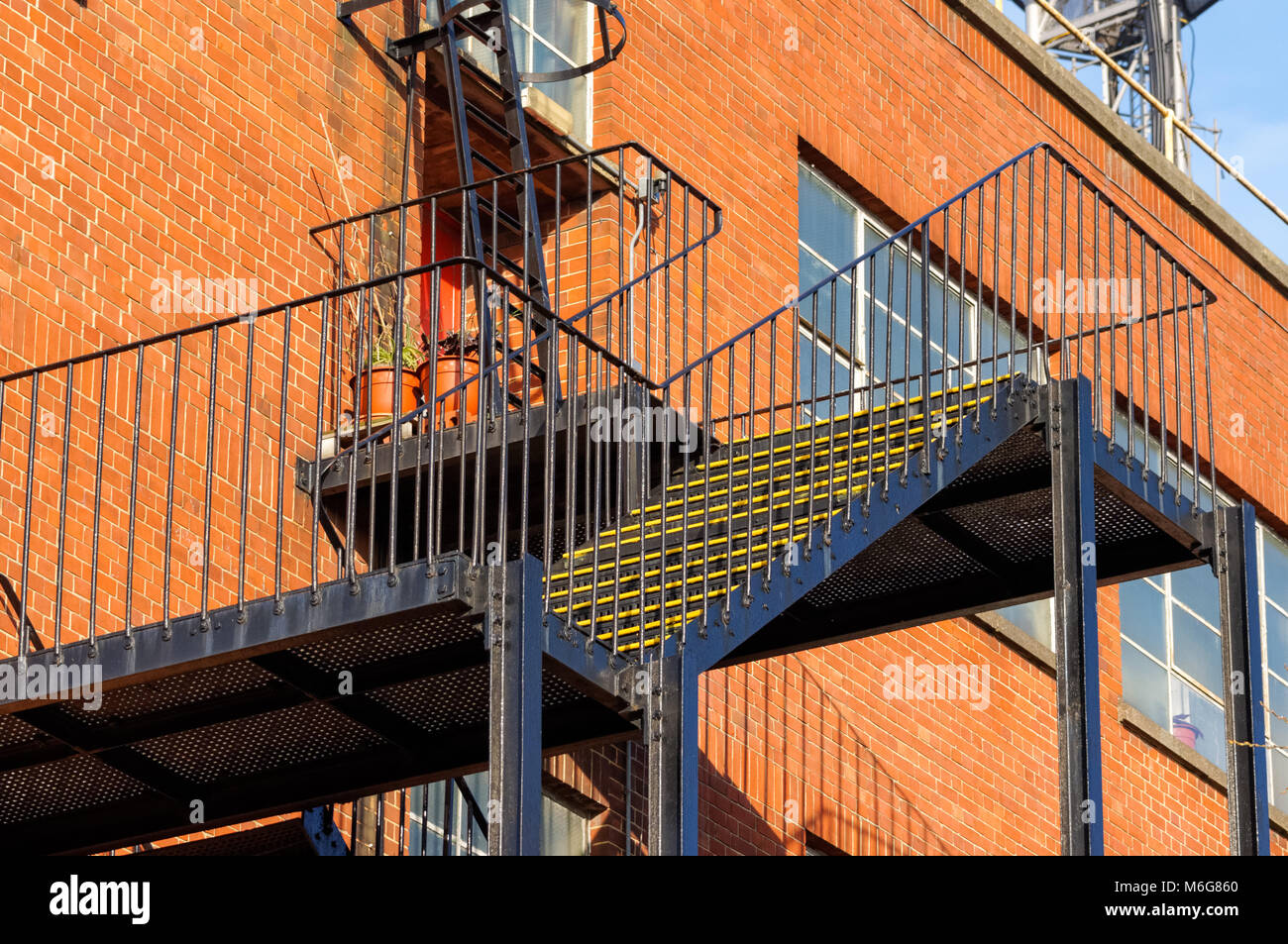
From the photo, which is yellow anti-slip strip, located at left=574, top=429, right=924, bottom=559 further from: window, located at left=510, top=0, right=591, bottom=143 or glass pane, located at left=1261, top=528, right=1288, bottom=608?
glass pane, located at left=1261, top=528, right=1288, bottom=608

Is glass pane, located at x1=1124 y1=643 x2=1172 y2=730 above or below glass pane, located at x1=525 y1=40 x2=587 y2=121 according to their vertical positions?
below

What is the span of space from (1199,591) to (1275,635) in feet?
3.89

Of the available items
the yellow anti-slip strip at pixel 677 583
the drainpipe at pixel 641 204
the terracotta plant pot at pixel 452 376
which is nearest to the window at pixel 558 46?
the drainpipe at pixel 641 204

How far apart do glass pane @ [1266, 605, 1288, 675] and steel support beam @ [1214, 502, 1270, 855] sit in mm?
8763

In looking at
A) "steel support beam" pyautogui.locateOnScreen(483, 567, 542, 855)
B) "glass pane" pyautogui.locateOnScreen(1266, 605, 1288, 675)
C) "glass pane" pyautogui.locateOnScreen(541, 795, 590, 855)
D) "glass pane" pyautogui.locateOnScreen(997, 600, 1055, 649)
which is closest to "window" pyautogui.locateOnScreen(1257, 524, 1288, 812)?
"glass pane" pyautogui.locateOnScreen(1266, 605, 1288, 675)

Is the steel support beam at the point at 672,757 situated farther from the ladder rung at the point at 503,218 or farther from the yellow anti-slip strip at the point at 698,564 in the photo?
the ladder rung at the point at 503,218

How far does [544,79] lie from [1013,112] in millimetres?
6068

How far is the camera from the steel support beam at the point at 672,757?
9.58 meters

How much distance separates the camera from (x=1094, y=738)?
10727 mm

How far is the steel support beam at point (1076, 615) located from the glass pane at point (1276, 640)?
386 inches

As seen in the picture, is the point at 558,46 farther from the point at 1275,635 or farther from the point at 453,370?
the point at 1275,635

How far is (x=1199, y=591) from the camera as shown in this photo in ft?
66.6

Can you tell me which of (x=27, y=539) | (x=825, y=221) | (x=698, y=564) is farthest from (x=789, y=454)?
(x=825, y=221)

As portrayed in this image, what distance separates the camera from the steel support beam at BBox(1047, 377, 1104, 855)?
34.9 ft
